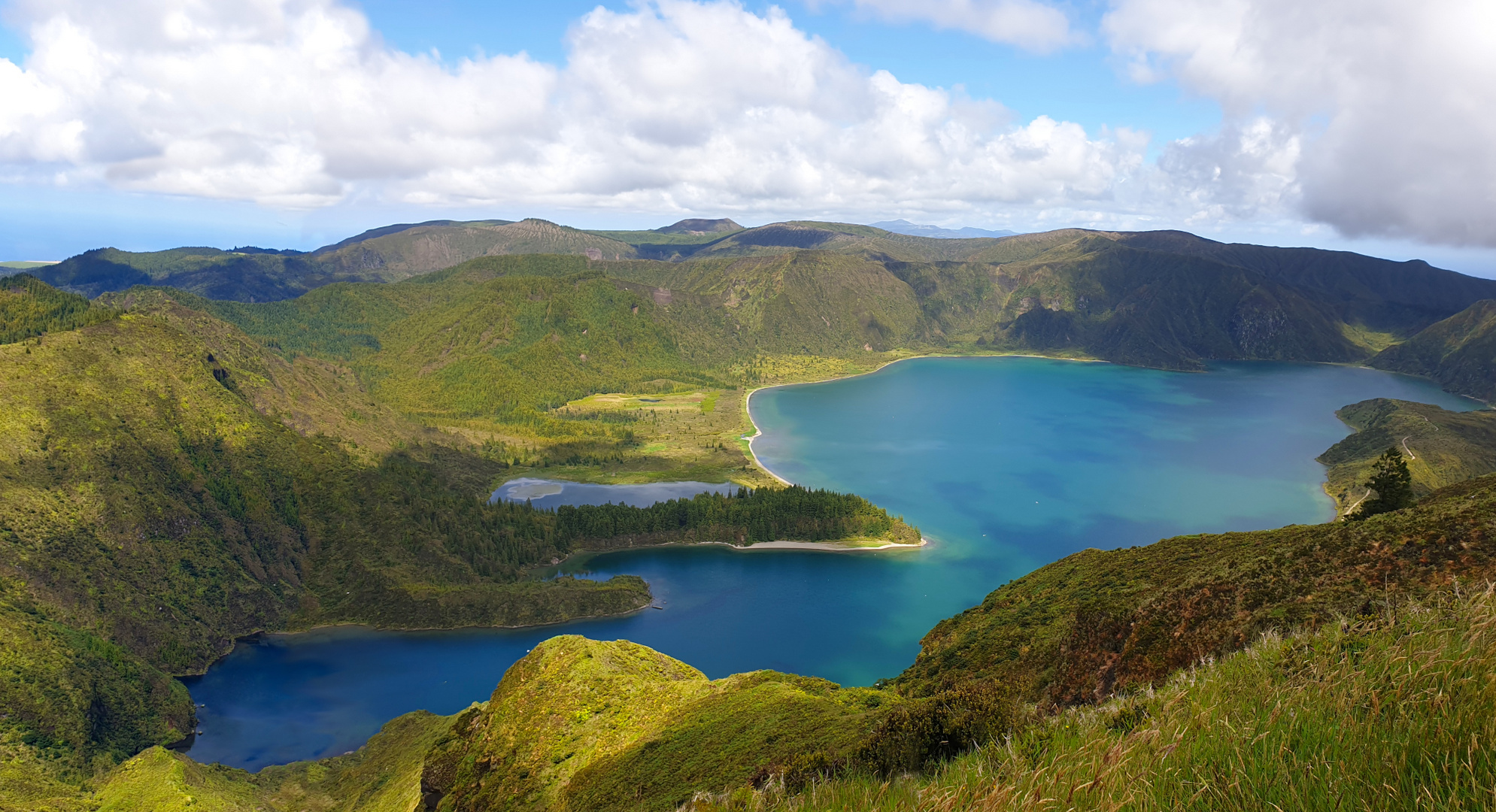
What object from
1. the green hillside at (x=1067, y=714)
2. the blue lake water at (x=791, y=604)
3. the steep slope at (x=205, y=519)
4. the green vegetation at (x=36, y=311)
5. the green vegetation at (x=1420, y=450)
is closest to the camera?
the green hillside at (x=1067, y=714)

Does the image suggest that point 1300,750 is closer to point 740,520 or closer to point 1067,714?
point 1067,714

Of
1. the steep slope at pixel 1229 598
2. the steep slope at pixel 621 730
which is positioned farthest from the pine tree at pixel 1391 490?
the steep slope at pixel 621 730

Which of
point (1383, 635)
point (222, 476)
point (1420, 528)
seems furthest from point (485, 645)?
point (1383, 635)

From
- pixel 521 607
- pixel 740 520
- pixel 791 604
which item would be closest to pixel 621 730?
pixel 791 604

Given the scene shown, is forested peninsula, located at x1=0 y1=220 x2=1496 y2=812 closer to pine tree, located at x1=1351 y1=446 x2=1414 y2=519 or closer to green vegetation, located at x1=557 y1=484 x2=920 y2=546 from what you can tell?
green vegetation, located at x1=557 y1=484 x2=920 y2=546

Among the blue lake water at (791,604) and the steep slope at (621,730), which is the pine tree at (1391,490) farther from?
the blue lake water at (791,604)

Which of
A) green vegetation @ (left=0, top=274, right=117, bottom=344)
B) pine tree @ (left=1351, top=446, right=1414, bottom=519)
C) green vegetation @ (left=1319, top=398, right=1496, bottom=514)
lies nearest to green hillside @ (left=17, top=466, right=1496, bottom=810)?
pine tree @ (left=1351, top=446, right=1414, bottom=519)

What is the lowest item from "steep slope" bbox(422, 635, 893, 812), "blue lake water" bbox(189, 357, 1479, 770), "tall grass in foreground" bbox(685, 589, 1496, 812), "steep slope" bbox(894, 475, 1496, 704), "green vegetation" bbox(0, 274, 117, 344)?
"blue lake water" bbox(189, 357, 1479, 770)
